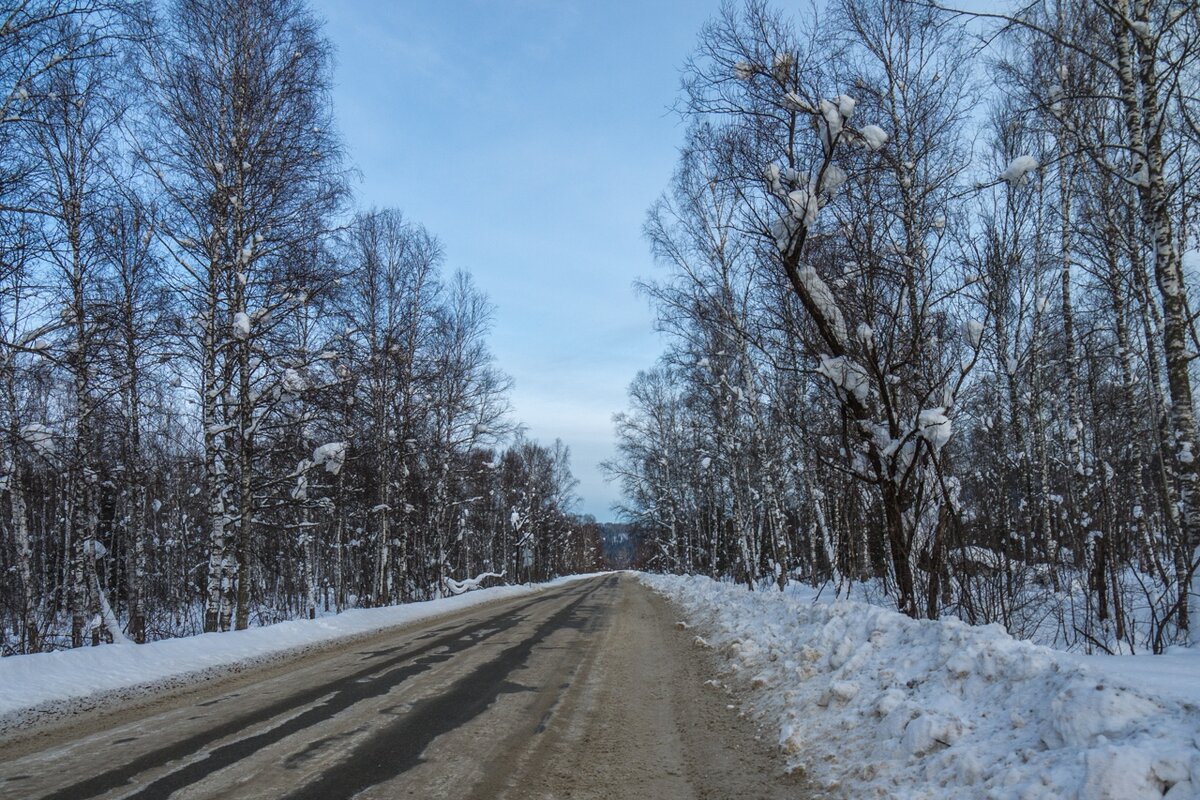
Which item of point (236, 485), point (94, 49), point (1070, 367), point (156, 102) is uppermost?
point (156, 102)

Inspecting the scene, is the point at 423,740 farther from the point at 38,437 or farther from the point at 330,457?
the point at 330,457

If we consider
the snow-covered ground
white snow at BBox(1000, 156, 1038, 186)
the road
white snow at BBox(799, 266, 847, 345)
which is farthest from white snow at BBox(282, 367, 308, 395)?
white snow at BBox(1000, 156, 1038, 186)

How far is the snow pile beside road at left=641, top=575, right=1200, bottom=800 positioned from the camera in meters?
2.45

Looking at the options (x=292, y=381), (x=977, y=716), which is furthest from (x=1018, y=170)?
(x=292, y=381)

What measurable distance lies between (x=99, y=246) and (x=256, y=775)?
32.3 feet

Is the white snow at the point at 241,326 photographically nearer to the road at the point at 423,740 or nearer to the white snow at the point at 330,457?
the white snow at the point at 330,457

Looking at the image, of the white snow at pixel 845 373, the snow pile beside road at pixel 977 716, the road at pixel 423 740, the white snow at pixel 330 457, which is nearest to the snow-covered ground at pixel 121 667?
the road at pixel 423 740

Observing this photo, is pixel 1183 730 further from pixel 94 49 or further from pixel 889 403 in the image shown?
pixel 94 49

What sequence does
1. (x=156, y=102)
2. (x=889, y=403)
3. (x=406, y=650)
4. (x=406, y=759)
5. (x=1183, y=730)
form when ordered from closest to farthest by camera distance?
(x=1183, y=730) → (x=406, y=759) → (x=889, y=403) → (x=406, y=650) → (x=156, y=102)

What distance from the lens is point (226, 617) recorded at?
42.7 feet

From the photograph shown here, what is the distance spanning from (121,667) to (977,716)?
8776 mm

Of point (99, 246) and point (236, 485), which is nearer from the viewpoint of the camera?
point (99, 246)

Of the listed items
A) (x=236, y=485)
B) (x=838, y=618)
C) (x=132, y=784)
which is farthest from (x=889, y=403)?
(x=236, y=485)

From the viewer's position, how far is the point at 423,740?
4.53m
